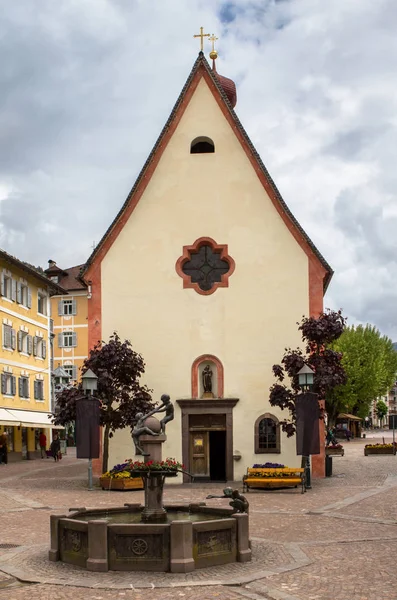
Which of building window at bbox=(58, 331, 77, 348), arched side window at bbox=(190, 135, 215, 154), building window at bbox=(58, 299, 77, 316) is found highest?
arched side window at bbox=(190, 135, 215, 154)

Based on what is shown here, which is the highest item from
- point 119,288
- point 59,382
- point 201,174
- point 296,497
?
point 201,174

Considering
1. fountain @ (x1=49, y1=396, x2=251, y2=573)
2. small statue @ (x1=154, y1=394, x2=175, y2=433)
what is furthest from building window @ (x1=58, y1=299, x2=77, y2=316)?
fountain @ (x1=49, y1=396, x2=251, y2=573)

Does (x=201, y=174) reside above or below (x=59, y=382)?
above

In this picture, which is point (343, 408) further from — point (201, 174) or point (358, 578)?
point (358, 578)

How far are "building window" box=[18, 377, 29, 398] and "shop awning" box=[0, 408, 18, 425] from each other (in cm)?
393

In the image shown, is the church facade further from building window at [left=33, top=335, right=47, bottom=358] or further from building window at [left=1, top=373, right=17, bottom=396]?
building window at [left=33, top=335, right=47, bottom=358]

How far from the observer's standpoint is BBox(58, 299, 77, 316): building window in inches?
2876

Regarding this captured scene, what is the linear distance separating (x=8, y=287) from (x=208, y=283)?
A: 19809 millimetres

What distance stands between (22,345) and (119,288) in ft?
65.6

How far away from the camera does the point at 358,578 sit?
40.1 feet

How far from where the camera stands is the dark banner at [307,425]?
25.2m

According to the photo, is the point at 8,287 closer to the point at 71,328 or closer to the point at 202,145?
the point at 202,145

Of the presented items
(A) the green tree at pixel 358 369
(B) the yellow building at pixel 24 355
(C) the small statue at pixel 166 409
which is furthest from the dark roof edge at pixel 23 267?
(C) the small statue at pixel 166 409

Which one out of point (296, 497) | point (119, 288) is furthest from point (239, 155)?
point (296, 497)
